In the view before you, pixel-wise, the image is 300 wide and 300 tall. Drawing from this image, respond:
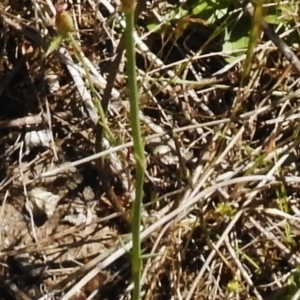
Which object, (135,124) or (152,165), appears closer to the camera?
(135,124)

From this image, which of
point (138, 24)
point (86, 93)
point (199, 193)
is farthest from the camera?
point (138, 24)

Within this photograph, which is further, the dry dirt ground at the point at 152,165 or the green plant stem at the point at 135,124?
the dry dirt ground at the point at 152,165

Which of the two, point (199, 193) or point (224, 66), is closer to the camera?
point (199, 193)

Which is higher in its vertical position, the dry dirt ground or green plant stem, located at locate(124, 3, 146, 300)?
green plant stem, located at locate(124, 3, 146, 300)

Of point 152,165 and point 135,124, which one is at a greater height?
point 135,124

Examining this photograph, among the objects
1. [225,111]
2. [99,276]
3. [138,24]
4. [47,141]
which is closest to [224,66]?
[225,111]

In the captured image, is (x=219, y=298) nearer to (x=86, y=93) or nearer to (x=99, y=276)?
(x=99, y=276)

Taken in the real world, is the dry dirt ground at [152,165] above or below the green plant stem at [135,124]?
below

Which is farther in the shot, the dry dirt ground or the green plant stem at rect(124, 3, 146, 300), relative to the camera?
the dry dirt ground
